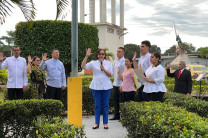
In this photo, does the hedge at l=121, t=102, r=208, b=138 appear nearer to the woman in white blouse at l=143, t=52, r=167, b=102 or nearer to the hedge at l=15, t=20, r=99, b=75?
the woman in white blouse at l=143, t=52, r=167, b=102

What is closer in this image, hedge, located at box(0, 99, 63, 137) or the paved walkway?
hedge, located at box(0, 99, 63, 137)

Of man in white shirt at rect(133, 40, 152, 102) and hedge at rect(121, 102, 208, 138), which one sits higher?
man in white shirt at rect(133, 40, 152, 102)

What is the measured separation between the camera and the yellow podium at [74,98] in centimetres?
719

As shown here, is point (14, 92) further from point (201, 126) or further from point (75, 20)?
point (201, 126)

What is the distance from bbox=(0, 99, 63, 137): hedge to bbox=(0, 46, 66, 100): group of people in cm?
206

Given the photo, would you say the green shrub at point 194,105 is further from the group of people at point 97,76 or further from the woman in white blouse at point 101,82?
the woman in white blouse at point 101,82

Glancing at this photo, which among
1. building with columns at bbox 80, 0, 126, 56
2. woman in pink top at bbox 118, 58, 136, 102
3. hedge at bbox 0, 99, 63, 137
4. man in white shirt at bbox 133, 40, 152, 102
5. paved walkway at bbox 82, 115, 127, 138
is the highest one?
building with columns at bbox 80, 0, 126, 56

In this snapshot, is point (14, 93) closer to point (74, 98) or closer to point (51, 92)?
point (51, 92)

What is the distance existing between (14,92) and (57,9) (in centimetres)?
259

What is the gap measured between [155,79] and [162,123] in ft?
8.00

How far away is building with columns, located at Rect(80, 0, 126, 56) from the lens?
49.0 m

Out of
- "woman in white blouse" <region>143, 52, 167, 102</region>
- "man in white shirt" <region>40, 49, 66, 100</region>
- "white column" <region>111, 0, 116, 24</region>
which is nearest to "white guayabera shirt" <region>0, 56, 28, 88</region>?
"man in white shirt" <region>40, 49, 66, 100</region>

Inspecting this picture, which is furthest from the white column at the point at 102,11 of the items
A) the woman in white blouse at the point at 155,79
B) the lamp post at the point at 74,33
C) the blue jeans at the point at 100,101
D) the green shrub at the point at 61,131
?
the green shrub at the point at 61,131

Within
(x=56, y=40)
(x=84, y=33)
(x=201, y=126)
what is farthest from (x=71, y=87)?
(x=84, y=33)
